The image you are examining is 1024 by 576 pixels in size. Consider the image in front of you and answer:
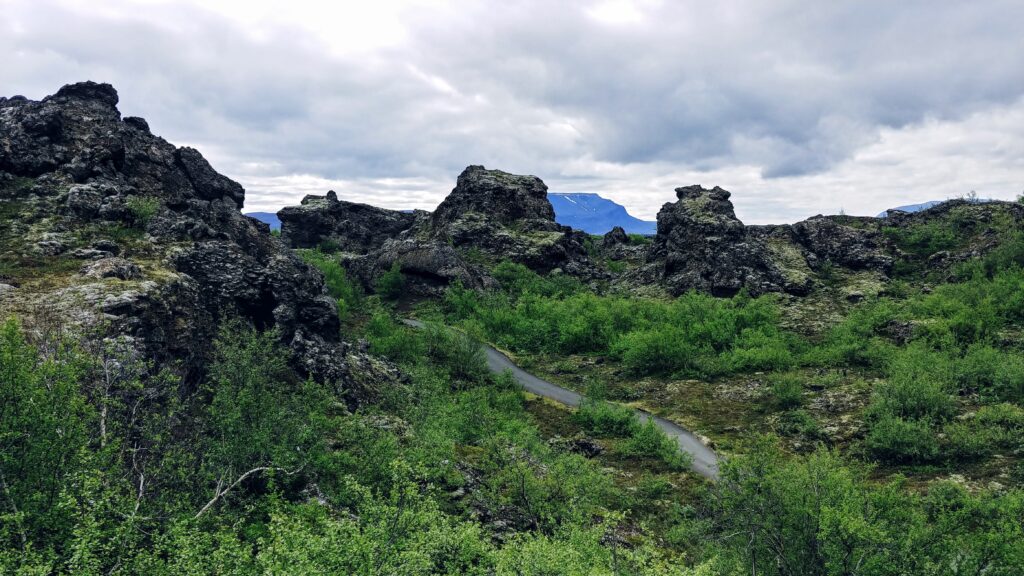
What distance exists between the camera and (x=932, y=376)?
4425 cm

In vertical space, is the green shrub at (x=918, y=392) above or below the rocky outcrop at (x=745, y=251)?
below

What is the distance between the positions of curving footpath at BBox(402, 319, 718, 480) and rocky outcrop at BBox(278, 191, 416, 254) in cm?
6892

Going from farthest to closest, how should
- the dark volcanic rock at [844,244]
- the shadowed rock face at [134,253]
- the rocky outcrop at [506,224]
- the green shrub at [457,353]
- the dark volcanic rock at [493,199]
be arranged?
the dark volcanic rock at [493,199]
the rocky outcrop at [506,224]
the dark volcanic rock at [844,244]
the green shrub at [457,353]
the shadowed rock face at [134,253]

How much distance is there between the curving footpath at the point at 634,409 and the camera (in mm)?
39969

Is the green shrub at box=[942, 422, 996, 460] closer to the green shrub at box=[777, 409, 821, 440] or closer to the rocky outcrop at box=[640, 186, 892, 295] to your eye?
the green shrub at box=[777, 409, 821, 440]

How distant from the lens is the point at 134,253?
33156 millimetres

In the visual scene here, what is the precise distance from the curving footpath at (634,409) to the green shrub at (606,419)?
5.88 ft

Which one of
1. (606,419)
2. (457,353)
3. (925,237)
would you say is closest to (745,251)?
(925,237)

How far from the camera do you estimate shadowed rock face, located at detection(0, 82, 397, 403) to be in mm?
26594

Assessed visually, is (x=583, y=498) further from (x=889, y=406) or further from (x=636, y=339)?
(x=636, y=339)

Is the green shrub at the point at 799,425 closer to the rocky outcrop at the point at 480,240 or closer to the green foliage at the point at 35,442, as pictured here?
the green foliage at the point at 35,442

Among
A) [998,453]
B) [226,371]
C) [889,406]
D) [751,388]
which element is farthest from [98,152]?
[998,453]

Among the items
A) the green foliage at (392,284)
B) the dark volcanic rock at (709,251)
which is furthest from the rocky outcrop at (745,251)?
the green foliage at (392,284)

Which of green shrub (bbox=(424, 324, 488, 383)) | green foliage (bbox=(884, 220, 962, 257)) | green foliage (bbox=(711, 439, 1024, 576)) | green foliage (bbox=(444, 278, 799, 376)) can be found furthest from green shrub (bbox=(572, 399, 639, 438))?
green foliage (bbox=(884, 220, 962, 257))
